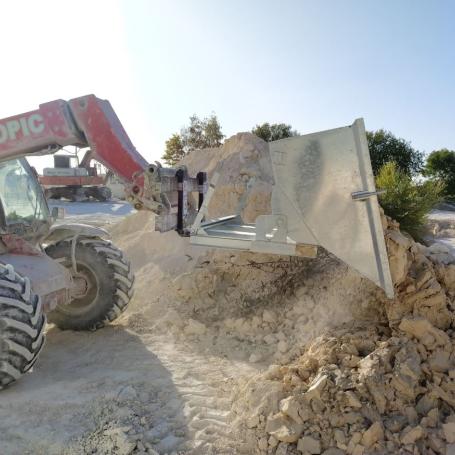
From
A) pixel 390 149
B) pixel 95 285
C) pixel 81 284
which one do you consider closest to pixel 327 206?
pixel 95 285

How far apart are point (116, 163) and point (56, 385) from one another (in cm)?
188

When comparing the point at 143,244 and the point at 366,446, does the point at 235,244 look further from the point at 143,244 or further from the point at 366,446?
the point at 143,244

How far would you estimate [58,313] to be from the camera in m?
5.67

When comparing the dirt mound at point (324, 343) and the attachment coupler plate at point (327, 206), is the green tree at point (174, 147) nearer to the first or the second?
the dirt mound at point (324, 343)

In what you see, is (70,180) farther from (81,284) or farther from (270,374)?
(270,374)

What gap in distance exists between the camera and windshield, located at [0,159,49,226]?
200 inches

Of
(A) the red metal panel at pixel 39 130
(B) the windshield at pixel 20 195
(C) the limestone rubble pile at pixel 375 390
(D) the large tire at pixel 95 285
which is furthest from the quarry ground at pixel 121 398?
(A) the red metal panel at pixel 39 130

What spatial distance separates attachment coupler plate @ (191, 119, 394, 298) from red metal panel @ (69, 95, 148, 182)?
43.6 inches

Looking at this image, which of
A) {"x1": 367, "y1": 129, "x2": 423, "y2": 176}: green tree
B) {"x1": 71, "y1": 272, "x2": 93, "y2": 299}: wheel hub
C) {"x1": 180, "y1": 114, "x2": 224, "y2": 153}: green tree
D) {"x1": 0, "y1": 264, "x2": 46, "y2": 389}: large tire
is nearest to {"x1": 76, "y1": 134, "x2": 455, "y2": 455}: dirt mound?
{"x1": 71, "y1": 272, "x2": 93, "y2": 299}: wheel hub

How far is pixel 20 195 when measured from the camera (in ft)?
17.3

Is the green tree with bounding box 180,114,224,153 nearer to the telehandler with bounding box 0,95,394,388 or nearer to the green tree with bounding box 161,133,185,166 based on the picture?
the green tree with bounding box 161,133,185,166

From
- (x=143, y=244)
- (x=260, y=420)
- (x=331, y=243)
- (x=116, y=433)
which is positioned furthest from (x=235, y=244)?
(x=143, y=244)

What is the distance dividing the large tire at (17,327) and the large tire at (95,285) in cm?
160

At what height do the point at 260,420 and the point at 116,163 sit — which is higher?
the point at 116,163
